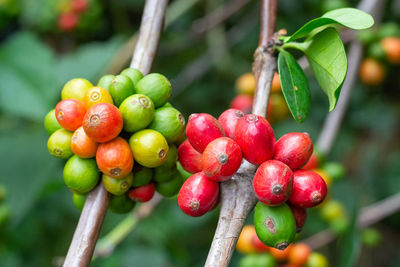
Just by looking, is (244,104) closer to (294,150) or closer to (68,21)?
(294,150)

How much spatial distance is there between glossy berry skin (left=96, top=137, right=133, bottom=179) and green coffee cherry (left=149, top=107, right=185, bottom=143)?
0.11 metres

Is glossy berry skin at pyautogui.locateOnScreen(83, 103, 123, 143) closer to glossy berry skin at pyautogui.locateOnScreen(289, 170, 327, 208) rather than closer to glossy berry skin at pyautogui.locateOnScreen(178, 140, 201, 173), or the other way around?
glossy berry skin at pyautogui.locateOnScreen(178, 140, 201, 173)

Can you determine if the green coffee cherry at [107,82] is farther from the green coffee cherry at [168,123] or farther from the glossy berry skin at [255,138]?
the glossy berry skin at [255,138]

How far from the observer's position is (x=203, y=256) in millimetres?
3611

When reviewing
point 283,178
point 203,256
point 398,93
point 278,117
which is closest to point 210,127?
point 283,178

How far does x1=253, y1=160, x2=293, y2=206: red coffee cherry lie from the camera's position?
3.40 feet

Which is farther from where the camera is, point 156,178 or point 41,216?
point 41,216

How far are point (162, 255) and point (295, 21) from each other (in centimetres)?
262

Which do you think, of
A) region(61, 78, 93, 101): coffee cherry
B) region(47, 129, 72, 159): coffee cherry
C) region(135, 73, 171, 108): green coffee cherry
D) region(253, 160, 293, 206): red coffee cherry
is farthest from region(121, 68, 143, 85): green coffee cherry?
region(253, 160, 293, 206): red coffee cherry

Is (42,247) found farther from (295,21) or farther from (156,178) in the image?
(295,21)

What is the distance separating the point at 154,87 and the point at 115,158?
26 cm

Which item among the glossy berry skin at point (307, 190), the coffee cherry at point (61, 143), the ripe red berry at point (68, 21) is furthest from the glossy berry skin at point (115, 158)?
the ripe red berry at point (68, 21)

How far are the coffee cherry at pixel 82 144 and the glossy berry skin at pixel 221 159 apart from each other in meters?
0.37

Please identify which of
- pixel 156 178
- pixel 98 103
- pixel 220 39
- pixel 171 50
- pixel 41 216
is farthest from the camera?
pixel 220 39
